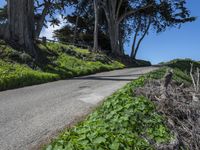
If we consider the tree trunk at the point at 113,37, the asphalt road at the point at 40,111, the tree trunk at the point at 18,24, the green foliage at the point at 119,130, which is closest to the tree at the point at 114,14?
the tree trunk at the point at 113,37

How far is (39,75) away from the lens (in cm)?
1764

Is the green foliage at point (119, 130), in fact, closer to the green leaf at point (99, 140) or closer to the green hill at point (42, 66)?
the green leaf at point (99, 140)

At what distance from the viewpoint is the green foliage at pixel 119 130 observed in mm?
4836

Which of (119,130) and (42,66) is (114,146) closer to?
(119,130)

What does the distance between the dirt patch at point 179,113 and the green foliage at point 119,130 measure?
30cm

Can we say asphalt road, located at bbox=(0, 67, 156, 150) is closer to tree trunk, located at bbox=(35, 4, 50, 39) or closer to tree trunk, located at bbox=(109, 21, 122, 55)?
tree trunk, located at bbox=(35, 4, 50, 39)

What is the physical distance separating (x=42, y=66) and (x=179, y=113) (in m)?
13.2

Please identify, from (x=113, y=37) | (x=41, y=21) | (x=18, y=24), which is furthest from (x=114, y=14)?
(x=18, y=24)

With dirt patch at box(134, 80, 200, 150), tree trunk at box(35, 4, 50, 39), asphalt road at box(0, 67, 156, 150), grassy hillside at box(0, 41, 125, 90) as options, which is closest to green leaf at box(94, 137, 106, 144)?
dirt patch at box(134, 80, 200, 150)

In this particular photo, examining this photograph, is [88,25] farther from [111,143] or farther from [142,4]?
[111,143]

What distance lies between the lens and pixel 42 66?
810 inches

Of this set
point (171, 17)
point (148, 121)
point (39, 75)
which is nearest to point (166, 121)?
point (148, 121)

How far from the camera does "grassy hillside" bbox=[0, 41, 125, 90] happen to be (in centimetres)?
1616

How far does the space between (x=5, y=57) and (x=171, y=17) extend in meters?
27.8
